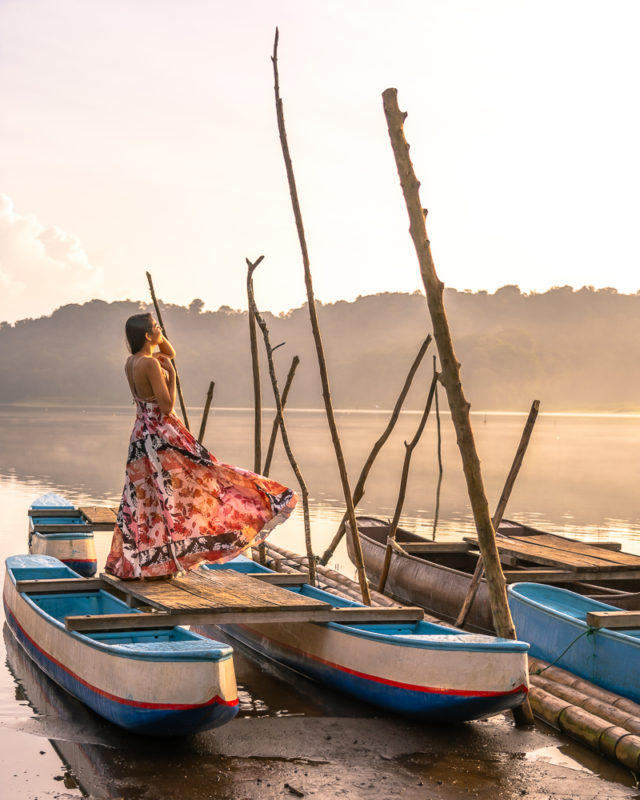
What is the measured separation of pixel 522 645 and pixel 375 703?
3.62 ft

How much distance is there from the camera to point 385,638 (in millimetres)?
5805

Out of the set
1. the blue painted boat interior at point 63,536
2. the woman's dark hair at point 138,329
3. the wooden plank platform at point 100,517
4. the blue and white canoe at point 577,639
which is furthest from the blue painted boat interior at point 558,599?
the blue painted boat interior at point 63,536

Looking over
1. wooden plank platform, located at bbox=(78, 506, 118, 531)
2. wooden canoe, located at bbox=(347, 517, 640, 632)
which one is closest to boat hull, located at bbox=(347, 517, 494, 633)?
wooden canoe, located at bbox=(347, 517, 640, 632)

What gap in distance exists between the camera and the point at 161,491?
6773mm

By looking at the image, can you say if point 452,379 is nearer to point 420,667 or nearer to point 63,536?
point 420,667

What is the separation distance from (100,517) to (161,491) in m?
5.00

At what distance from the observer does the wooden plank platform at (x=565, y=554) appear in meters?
8.62

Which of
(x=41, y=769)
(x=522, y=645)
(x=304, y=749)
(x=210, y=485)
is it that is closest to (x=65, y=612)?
(x=210, y=485)

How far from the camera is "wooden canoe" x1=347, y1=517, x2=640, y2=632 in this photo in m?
8.55

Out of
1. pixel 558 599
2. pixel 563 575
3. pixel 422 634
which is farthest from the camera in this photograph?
pixel 563 575

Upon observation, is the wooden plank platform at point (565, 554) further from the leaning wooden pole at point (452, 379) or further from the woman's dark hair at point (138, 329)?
the woman's dark hair at point (138, 329)

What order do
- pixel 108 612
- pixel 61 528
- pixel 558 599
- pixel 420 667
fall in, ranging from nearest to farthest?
pixel 420 667 < pixel 108 612 < pixel 558 599 < pixel 61 528

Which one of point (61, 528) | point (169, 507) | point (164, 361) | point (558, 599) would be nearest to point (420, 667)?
point (169, 507)

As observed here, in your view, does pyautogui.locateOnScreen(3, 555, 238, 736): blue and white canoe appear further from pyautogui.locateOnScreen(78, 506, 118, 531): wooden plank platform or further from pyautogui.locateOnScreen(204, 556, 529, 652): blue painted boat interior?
pyautogui.locateOnScreen(78, 506, 118, 531): wooden plank platform
